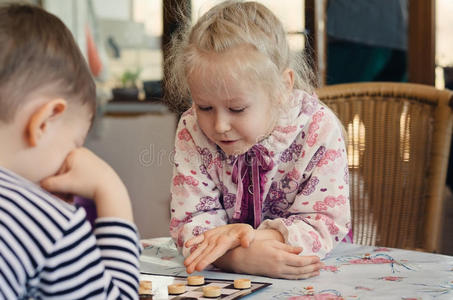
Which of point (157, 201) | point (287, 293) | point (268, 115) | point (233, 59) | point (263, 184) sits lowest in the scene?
point (157, 201)

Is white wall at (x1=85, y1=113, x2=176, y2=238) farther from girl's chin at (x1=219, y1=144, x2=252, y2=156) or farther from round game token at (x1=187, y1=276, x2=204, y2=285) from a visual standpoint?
round game token at (x1=187, y1=276, x2=204, y2=285)

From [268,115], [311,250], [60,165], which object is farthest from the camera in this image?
[268,115]

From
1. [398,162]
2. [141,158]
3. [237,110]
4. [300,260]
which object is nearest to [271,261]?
[300,260]

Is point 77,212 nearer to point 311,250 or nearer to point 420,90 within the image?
point 311,250

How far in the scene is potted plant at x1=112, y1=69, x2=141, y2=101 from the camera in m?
3.57

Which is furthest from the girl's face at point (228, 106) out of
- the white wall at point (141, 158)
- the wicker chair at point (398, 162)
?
the white wall at point (141, 158)

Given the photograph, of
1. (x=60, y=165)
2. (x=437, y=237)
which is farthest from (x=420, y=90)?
(x=60, y=165)

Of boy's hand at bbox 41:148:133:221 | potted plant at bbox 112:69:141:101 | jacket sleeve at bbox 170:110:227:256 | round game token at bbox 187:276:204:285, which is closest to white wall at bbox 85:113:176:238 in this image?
potted plant at bbox 112:69:141:101

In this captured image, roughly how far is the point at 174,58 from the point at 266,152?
28 cm

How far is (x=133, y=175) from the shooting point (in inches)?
144

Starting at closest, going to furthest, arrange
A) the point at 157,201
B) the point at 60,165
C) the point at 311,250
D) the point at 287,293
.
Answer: the point at 60,165 → the point at 287,293 → the point at 311,250 → the point at 157,201

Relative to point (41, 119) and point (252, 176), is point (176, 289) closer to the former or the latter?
point (41, 119)

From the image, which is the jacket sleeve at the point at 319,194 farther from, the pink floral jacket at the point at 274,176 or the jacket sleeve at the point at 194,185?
the jacket sleeve at the point at 194,185

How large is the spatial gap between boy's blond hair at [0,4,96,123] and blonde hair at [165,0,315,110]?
1.65ft
